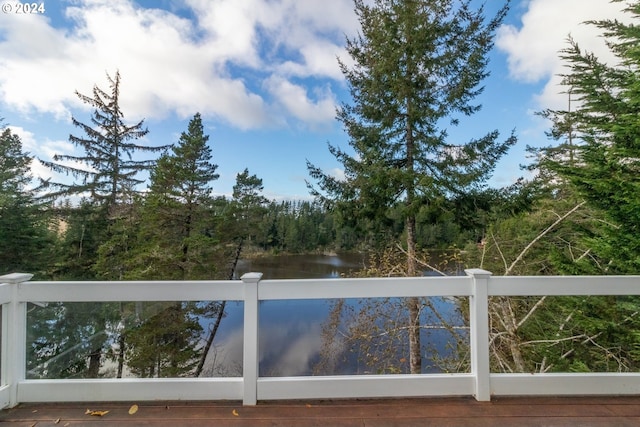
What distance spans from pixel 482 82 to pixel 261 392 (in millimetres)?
8772

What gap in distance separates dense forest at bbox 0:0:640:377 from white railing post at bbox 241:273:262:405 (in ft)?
0.86

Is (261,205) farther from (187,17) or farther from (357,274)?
(357,274)

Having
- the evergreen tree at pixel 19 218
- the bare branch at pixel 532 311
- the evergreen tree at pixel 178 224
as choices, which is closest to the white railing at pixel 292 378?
the bare branch at pixel 532 311

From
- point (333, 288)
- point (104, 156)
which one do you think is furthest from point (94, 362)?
point (104, 156)

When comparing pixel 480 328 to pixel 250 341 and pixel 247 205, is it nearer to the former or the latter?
pixel 250 341

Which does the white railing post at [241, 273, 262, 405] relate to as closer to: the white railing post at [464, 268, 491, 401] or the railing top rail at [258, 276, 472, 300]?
the railing top rail at [258, 276, 472, 300]

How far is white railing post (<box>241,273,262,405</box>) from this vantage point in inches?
84.4

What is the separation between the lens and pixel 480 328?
7.34 feet

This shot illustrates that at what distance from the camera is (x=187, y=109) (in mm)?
14914

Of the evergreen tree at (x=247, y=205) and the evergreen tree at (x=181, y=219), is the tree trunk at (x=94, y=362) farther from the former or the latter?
the evergreen tree at (x=247, y=205)

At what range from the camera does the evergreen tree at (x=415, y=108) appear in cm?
757

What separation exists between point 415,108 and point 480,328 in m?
6.55

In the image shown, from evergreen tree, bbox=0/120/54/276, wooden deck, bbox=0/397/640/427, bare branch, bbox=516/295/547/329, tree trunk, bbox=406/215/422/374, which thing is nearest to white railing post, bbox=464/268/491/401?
wooden deck, bbox=0/397/640/427

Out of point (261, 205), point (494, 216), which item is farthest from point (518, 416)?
point (261, 205)
